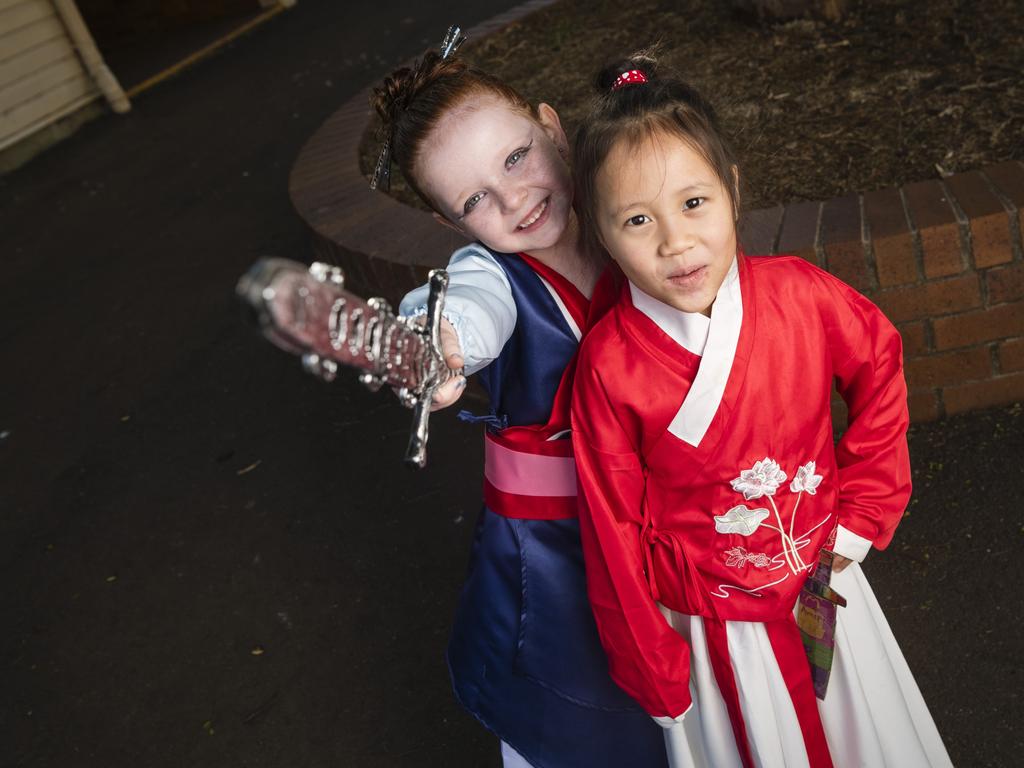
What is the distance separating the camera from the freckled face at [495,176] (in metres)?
1.64

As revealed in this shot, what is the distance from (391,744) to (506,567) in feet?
2.54

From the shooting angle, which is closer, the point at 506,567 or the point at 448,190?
the point at 448,190

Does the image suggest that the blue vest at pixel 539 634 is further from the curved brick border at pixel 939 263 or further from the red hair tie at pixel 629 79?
the curved brick border at pixel 939 263

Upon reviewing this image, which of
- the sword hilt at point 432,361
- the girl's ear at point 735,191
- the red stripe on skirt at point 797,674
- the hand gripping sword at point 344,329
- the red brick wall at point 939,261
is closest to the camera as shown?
the hand gripping sword at point 344,329

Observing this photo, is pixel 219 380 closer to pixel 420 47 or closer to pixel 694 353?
pixel 694 353

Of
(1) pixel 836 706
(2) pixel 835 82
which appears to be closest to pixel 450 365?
(1) pixel 836 706

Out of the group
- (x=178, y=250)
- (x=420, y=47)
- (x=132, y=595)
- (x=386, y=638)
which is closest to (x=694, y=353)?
(x=386, y=638)

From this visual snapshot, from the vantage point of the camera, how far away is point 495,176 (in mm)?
1646

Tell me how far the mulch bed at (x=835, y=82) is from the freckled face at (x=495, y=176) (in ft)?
4.81

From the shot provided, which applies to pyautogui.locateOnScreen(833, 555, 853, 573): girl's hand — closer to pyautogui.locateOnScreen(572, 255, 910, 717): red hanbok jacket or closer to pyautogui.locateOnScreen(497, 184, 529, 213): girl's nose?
pyautogui.locateOnScreen(572, 255, 910, 717): red hanbok jacket

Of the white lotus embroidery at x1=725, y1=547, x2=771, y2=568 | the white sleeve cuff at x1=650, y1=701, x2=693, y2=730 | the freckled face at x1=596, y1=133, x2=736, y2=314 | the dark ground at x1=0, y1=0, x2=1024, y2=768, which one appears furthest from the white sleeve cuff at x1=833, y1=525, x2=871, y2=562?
the dark ground at x1=0, y1=0, x2=1024, y2=768

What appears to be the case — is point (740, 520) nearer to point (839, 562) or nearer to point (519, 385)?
point (839, 562)

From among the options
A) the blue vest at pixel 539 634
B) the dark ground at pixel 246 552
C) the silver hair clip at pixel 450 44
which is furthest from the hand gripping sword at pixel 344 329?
the dark ground at pixel 246 552

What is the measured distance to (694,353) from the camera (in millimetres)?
1557
